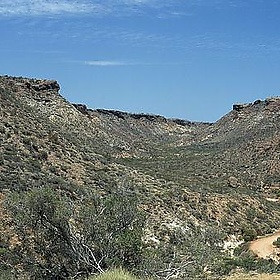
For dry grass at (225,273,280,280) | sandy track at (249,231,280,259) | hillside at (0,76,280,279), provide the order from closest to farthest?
hillside at (0,76,280,279)
dry grass at (225,273,280,280)
sandy track at (249,231,280,259)

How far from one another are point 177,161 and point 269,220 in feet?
105

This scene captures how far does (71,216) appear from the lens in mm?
16312

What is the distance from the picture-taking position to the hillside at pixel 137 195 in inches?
633

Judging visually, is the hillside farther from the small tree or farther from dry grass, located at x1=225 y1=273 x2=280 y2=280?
dry grass, located at x1=225 y1=273 x2=280 y2=280

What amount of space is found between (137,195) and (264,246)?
7965mm

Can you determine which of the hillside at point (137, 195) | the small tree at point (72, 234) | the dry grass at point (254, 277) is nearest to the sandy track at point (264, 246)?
the hillside at point (137, 195)

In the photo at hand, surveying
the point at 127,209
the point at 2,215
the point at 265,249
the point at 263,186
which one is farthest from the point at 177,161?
the point at 127,209

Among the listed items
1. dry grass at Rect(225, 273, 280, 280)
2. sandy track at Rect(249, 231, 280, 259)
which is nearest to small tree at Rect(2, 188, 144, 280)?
dry grass at Rect(225, 273, 280, 280)

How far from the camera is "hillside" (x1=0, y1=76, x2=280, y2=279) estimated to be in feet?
52.7

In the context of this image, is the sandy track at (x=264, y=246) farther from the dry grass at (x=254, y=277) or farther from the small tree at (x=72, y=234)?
the small tree at (x=72, y=234)

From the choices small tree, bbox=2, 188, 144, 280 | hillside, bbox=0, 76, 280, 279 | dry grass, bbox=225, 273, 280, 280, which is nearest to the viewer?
small tree, bbox=2, 188, 144, 280

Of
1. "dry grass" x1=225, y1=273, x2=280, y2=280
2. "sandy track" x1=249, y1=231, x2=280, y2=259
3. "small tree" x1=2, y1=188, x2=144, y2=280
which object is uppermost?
"small tree" x1=2, y1=188, x2=144, y2=280

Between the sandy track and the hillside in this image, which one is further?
the sandy track

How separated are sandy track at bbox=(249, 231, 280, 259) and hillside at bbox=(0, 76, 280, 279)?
0.91 metres
